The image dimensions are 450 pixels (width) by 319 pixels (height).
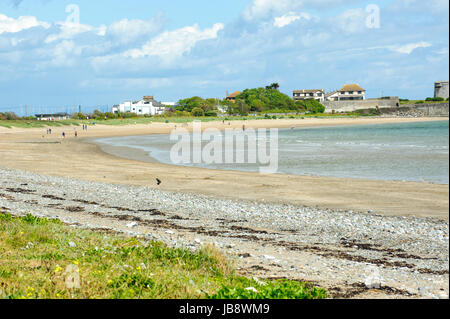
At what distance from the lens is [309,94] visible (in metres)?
188

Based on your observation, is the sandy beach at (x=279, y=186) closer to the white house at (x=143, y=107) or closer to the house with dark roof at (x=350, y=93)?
the white house at (x=143, y=107)

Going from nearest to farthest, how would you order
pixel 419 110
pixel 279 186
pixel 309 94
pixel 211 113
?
pixel 279 186
pixel 211 113
pixel 419 110
pixel 309 94

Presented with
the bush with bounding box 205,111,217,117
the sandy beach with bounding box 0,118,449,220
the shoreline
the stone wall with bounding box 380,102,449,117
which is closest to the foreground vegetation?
the shoreline


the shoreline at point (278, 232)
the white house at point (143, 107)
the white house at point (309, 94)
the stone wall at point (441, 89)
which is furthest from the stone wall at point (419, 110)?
the shoreline at point (278, 232)

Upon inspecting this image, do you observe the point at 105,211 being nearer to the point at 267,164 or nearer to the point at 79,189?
the point at 79,189

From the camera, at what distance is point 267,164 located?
2888 centimetres

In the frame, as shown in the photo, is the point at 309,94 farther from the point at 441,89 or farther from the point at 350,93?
the point at 441,89

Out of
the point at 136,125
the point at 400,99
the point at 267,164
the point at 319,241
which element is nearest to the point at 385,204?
the point at 319,241

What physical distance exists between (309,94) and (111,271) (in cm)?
18761

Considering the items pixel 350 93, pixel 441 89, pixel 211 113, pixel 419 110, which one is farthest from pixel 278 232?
pixel 350 93

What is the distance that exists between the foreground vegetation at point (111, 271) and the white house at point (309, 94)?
180156 mm

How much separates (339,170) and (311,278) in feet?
63.1

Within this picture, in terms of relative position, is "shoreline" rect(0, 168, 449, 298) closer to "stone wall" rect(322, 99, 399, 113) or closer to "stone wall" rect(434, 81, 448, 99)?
"stone wall" rect(322, 99, 399, 113)

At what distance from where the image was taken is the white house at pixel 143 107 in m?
141
